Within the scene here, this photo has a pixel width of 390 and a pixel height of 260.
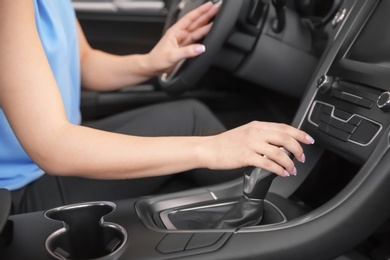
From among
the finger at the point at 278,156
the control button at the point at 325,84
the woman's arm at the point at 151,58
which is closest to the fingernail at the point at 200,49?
the woman's arm at the point at 151,58

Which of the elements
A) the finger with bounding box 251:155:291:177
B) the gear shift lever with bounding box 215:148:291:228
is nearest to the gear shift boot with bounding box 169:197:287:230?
the gear shift lever with bounding box 215:148:291:228

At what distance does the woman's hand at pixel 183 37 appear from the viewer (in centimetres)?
100

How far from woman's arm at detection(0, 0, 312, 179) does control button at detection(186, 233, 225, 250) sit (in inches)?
3.8

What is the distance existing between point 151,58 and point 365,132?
20.5 inches

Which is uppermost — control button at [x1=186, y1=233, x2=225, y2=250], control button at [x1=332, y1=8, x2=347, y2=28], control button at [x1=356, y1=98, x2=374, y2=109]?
control button at [x1=332, y1=8, x2=347, y2=28]

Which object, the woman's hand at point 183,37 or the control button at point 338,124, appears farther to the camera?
the woman's hand at point 183,37

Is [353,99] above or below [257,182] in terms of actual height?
above

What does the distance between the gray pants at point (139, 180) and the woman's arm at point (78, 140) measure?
0.58ft

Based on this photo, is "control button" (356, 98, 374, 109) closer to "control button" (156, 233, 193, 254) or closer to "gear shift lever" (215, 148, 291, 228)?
"gear shift lever" (215, 148, 291, 228)

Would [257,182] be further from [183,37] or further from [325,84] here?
[183,37]

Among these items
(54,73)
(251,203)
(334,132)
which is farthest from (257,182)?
(54,73)

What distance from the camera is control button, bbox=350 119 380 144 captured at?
71 centimetres

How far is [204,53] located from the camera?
38.5 inches

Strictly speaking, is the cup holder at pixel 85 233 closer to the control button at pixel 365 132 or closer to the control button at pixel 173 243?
the control button at pixel 173 243
